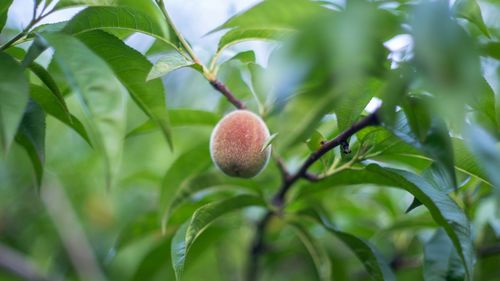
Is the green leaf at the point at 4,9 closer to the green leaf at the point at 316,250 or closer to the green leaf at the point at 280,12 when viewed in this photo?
the green leaf at the point at 280,12

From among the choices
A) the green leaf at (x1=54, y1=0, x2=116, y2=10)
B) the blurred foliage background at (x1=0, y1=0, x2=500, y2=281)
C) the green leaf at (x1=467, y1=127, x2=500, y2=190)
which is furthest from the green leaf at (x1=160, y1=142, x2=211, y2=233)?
the green leaf at (x1=467, y1=127, x2=500, y2=190)

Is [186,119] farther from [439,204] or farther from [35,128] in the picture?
[439,204]

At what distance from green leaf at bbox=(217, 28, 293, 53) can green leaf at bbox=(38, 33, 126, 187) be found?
0.40 m

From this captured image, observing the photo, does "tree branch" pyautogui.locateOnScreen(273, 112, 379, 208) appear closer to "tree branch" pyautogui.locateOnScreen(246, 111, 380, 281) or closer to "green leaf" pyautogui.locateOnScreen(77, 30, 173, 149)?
"tree branch" pyautogui.locateOnScreen(246, 111, 380, 281)

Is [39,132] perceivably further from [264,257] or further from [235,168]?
[264,257]

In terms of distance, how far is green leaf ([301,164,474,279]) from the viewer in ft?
3.10

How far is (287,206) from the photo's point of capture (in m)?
1.48

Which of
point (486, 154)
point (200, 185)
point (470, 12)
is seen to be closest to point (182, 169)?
point (200, 185)

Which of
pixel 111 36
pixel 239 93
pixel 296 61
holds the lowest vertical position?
pixel 239 93

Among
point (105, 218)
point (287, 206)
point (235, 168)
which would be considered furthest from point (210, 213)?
point (105, 218)

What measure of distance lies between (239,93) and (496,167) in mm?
998

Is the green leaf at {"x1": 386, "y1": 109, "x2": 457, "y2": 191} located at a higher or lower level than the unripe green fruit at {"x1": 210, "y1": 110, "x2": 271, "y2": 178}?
higher

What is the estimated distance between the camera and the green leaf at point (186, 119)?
4.61 feet

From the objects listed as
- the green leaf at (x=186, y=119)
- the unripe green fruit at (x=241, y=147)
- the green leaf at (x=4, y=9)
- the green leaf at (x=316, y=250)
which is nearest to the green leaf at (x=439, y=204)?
the unripe green fruit at (x=241, y=147)
